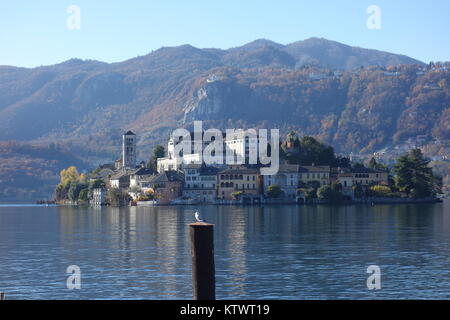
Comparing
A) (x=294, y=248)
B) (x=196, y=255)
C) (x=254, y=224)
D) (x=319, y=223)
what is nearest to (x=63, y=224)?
(x=254, y=224)

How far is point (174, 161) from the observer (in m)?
183

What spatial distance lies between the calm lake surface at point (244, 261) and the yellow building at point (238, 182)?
260ft

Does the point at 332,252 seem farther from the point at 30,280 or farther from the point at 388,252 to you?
the point at 30,280

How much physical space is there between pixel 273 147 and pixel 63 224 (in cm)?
8603

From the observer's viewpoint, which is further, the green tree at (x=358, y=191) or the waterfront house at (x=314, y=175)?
the waterfront house at (x=314, y=175)

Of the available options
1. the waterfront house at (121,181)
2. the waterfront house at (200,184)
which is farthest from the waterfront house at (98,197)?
the waterfront house at (200,184)

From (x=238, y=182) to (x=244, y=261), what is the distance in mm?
112238

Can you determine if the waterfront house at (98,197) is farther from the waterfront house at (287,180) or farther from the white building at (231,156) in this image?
the waterfront house at (287,180)

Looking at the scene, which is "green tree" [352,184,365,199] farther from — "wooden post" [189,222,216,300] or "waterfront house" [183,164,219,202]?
"wooden post" [189,222,216,300]

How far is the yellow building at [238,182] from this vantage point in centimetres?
16212

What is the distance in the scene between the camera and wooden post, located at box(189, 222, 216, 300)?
21500 mm

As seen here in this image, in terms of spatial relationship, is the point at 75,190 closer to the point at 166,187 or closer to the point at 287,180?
the point at 166,187

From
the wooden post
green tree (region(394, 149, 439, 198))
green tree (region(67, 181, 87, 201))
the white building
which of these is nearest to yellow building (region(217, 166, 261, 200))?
the white building

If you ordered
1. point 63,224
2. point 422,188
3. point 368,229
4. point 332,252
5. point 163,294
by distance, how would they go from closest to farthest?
point 163,294
point 332,252
point 368,229
point 63,224
point 422,188
